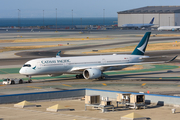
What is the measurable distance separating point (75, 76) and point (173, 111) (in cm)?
3722

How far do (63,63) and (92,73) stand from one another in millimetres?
5760

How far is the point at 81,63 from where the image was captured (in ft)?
220

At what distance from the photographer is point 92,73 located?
64.8 meters

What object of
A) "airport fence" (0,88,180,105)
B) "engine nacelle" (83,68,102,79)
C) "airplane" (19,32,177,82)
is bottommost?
"airport fence" (0,88,180,105)

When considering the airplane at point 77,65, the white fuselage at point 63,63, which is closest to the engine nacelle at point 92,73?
the airplane at point 77,65

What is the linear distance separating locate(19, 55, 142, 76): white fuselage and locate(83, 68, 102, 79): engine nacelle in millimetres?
1484

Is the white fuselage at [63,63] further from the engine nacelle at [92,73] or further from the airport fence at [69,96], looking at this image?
the airport fence at [69,96]

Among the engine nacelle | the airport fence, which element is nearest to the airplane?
the engine nacelle

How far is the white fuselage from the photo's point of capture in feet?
205

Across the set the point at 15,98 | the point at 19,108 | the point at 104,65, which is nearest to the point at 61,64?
the point at 104,65

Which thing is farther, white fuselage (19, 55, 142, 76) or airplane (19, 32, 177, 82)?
airplane (19, 32, 177, 82)

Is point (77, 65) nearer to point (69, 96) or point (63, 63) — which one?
point (63, 63)

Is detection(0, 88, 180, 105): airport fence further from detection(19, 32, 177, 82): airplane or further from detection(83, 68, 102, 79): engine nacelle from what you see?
detection(19, 32, 177, 82): airplane

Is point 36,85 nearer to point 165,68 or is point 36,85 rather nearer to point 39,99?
point 39,99
